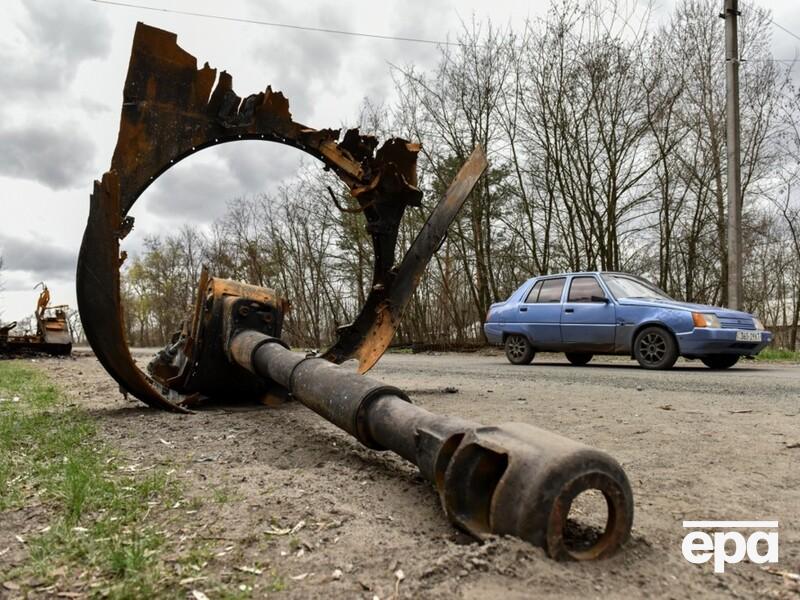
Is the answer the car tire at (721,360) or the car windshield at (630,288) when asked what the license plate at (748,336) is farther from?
the car windshield at (630,288)

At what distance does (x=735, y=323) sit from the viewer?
28.7ft

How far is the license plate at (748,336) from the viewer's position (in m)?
8.64

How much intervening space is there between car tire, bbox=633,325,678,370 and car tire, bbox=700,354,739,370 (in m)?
0.76

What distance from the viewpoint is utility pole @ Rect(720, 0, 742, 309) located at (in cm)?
1230

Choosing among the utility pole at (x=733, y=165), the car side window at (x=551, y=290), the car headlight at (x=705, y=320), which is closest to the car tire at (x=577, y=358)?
the car side window at (x=551, y=290)

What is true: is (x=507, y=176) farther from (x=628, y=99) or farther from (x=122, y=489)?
(x=122, y=489)

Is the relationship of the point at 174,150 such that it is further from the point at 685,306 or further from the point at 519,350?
the point at 519,350

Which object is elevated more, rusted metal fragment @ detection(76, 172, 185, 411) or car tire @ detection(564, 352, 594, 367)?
rusted metal fragment @ detection(76, 172, 185, 411)

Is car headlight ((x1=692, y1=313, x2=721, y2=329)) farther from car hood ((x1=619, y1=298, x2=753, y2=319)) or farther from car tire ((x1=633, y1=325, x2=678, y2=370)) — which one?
car tire ((x1=633, y1=325, x2=678, y2=370))

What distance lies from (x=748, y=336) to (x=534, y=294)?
329 centimetres

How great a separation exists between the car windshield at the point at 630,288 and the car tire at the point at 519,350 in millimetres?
1717

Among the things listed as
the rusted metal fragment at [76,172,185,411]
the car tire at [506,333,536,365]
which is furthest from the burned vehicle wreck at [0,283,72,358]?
the rusted metal fragment at [76,172,185,411]

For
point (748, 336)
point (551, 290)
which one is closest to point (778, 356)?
point (748, 336)

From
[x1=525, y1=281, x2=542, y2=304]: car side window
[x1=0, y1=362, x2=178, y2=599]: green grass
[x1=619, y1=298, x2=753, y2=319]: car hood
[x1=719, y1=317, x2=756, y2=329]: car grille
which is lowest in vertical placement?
[x1=0, y1=362, x2=178, y2=599]: green grass
